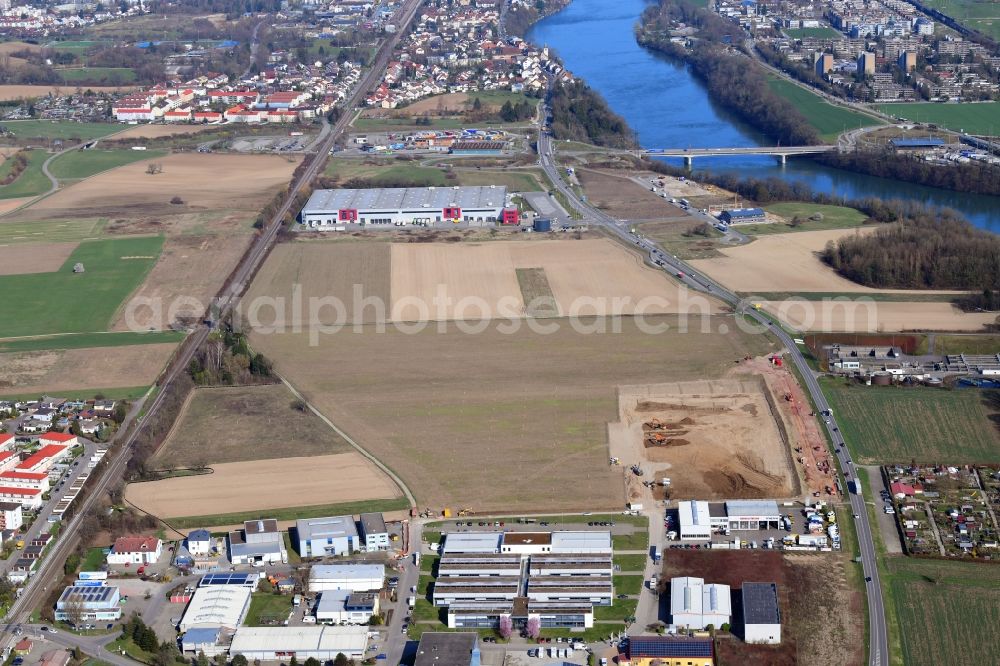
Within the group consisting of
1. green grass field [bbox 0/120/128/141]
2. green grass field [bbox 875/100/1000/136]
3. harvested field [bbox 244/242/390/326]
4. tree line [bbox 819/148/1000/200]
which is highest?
harvested field [bbox 244/242/390/326]

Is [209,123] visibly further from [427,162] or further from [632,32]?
[632,32]

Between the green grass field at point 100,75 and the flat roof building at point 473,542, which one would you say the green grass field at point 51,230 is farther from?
the green grass field at point 100,75

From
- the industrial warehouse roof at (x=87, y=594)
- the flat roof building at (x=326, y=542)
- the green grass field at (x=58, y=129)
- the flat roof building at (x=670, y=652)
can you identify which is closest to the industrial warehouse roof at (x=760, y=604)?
the flat roof building at (x=670, y=652)

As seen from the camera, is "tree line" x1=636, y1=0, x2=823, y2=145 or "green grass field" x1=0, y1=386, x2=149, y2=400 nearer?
"green grass field" x1=0, y1=386, x2=149, y2=400

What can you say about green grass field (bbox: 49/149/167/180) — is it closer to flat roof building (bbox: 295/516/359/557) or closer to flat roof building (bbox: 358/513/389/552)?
flat roof building (bbox: 295/516/359/557)

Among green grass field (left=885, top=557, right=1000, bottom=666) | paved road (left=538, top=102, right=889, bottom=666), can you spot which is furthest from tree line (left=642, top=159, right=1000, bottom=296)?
green grass field (left=885, top=557, right=1000, bottom=666)

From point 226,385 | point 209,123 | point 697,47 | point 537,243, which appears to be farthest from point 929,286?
point 697,47

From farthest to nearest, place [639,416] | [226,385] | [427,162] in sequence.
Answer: [427,162] < [226,385] < [639,416]
